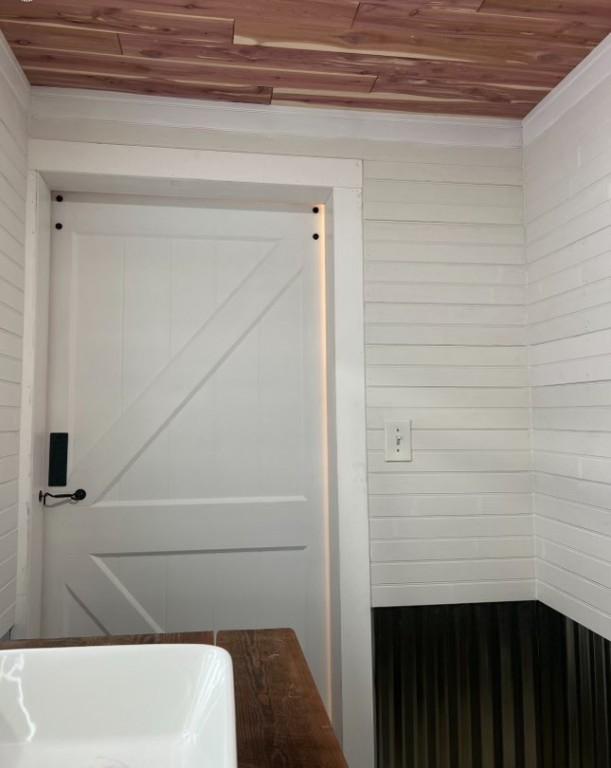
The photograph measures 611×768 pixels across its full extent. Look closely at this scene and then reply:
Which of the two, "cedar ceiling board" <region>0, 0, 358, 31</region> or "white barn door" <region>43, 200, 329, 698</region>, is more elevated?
"cedar ceiling board" <region>0, 0, 358, 31</region>

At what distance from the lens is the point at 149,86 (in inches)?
72.9

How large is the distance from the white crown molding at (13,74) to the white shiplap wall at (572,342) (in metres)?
1.63

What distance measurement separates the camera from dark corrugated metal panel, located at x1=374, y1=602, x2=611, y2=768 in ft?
6.30

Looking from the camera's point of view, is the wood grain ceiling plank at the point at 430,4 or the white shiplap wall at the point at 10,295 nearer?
the wood grain ceiling plank at the point at 430,4

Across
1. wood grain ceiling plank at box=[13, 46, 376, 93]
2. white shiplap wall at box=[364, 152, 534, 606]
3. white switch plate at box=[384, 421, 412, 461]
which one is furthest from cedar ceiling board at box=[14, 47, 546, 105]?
white switch plate at box=[384, 421, 412, 461]

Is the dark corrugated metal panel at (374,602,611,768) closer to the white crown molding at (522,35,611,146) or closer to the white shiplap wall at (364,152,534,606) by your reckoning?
the white shiplap wall at (364,152,534,606)

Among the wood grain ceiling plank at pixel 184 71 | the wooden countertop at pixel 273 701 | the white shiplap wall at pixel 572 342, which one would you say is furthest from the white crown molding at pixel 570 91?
the wooden countertop at pixel 273 701

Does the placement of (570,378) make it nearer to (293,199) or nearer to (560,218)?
(560,218)

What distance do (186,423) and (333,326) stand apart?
612 mm

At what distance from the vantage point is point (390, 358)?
200 cm

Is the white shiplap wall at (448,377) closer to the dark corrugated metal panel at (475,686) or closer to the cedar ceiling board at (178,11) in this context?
the dark corrugated metal panel at (475,686)

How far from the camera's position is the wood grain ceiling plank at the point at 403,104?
192cm

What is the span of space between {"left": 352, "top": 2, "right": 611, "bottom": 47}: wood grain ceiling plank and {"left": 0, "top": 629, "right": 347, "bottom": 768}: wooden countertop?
1517 millimetres

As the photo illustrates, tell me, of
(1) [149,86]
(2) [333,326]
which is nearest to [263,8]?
(1) [149,86]
